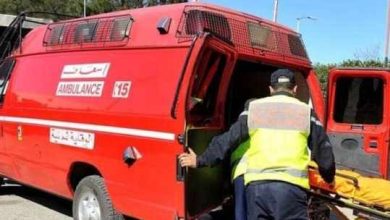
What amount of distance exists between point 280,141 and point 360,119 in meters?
3.32

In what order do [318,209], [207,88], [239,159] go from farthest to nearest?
1. [318,209]
2. [207,88]
3. [239,159]

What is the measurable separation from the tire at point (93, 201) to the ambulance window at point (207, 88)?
129 cm

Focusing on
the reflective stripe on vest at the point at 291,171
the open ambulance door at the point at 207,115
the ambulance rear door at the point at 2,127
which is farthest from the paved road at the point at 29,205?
the reflective stripe on vest at the point at 291,171

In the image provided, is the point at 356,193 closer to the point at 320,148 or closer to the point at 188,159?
the point at 320,148

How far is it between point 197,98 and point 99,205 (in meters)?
1.60

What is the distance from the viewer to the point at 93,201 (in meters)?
6.46

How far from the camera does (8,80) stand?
8352 mm

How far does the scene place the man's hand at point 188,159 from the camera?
5042 millimetres

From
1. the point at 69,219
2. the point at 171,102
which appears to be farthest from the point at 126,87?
the point at 69,219

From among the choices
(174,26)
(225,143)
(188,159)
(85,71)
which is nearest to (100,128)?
(85,71)

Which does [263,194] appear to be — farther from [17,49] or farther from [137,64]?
[17,49]

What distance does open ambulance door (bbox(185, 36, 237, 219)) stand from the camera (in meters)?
5.33

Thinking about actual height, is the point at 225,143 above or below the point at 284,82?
below

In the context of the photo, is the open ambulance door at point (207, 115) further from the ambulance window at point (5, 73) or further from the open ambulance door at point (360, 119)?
the ambulance window at point (5, 73)
